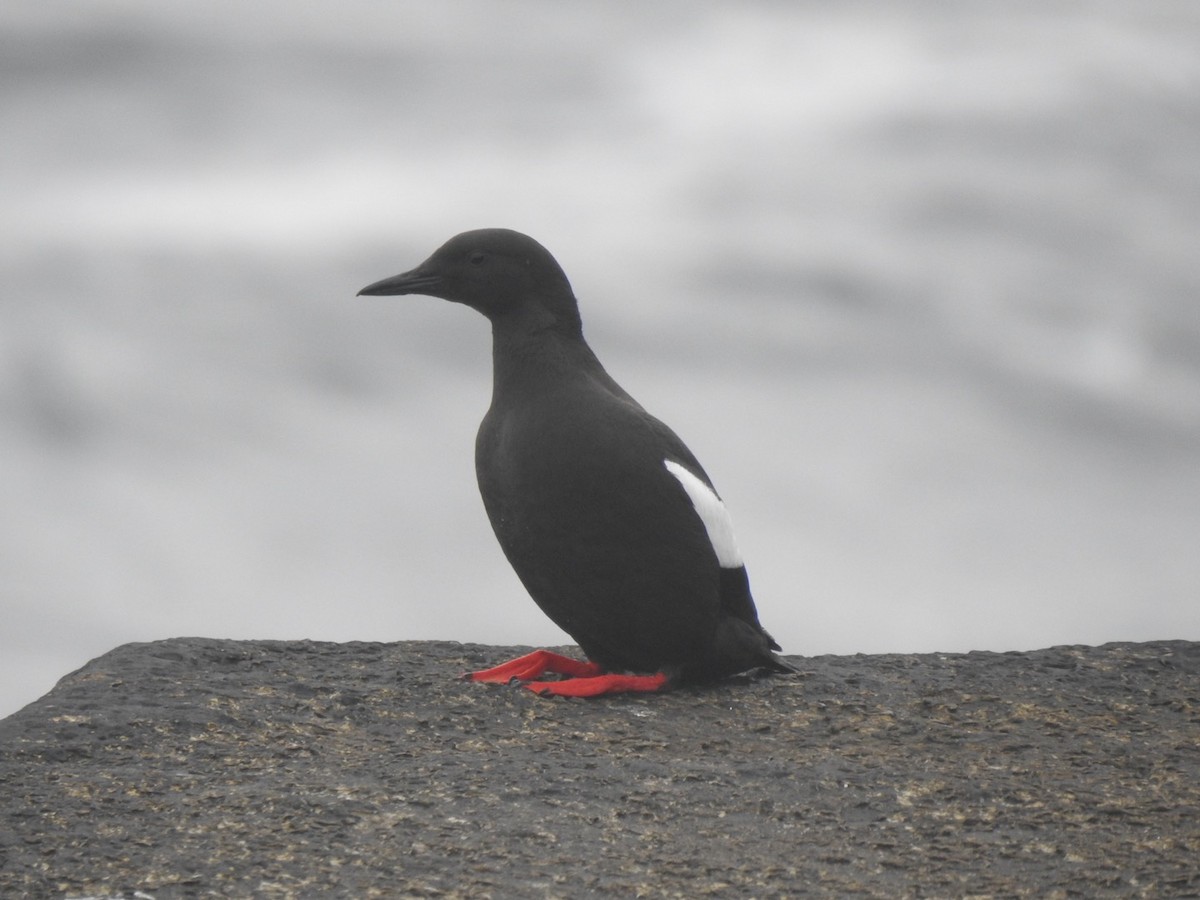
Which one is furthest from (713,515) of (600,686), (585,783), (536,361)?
(585,783)

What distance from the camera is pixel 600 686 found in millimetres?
5824

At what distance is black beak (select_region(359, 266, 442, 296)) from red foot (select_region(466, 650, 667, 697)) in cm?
149

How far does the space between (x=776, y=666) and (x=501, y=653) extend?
1253 mm

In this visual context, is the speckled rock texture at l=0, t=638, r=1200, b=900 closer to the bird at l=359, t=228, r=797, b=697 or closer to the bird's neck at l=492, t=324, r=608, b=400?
the bird at l=359, t=228, r=797, b=697

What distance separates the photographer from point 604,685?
5828mm

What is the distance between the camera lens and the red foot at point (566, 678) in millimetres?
5824

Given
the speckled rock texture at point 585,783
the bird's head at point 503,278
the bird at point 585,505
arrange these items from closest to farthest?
the speckled rock texture at point 585,783 < the bird at point 585,505 < the bird's head at point 503,278

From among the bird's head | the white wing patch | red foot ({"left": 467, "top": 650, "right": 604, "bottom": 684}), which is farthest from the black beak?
red foot ({"left": 467, "top": 650, "right": 604, "bottom": 684})

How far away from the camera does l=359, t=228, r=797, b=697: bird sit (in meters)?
5.69

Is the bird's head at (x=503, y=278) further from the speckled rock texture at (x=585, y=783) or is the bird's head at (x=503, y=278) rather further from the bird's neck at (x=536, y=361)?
the speckled rock texture at (x=585, y=783)

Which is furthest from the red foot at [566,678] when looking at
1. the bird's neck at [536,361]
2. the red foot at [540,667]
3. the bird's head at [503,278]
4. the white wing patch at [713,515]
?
the bird's head at [503,278]

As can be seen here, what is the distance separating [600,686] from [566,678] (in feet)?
1.33

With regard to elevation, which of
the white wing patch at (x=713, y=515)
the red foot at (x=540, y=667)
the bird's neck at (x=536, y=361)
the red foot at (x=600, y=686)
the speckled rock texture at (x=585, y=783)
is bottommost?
the speckled rock texture at (x=585, y=783)

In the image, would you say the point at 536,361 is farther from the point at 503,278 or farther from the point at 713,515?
the point at 713,515
